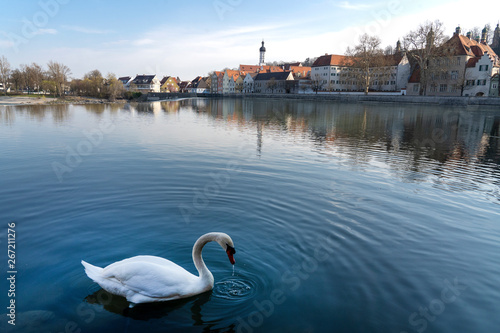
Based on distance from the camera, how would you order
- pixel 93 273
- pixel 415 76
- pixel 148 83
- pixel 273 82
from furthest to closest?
pixel 148 83
pixel 273 82
pixel 415 76
pixel 93 273

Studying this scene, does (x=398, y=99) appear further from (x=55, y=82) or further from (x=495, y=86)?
(x=55, y=82)

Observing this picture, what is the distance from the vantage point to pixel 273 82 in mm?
131250

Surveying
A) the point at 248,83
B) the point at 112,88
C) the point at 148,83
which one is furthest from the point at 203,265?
the point at 148,83

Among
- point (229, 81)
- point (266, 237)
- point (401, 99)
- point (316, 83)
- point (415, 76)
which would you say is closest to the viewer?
point (266, 237)

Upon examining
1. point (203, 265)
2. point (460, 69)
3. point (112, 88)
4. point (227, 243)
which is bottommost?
point (203, 265)

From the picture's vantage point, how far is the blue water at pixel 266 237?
5441 mm

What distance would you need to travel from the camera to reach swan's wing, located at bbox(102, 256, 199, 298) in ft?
17.8

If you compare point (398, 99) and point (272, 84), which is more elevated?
point (272, 84)

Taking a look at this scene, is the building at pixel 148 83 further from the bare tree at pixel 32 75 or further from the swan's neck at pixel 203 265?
the swan's neck at pixel 203 265

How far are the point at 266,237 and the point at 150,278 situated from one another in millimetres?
3230

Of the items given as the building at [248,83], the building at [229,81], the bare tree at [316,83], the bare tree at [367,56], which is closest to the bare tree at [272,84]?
the bare tree at [316,83]

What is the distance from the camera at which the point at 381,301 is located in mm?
5844

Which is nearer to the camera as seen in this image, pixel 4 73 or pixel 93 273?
pixel 93 273

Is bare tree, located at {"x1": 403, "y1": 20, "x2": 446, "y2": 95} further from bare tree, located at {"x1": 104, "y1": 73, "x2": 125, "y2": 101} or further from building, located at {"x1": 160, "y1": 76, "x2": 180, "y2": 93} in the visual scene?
building, located at {"x1": 160, "y1": 76, "x2": 180, "y2": 93}
